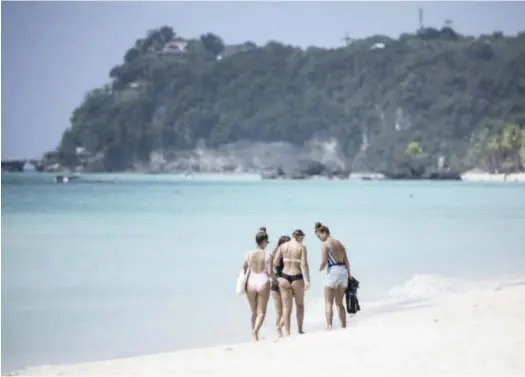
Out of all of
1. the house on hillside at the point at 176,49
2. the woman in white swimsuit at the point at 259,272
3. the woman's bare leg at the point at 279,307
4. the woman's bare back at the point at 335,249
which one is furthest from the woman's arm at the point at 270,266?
the house on hillside at the point at 176,49

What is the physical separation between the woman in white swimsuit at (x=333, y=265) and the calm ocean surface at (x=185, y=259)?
1.14m

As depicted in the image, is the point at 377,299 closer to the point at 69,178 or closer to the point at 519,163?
the point at 519,163

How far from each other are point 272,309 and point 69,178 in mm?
30615

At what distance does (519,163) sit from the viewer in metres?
22.6

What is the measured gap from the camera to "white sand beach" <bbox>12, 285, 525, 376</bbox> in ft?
14.3

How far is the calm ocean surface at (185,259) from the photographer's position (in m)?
6.68

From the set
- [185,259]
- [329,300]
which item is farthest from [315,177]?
[329,300]

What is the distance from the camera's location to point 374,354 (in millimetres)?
4559

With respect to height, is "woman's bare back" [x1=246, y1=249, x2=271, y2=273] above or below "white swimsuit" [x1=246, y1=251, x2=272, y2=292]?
above

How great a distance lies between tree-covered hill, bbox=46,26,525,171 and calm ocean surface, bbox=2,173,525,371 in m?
1.81

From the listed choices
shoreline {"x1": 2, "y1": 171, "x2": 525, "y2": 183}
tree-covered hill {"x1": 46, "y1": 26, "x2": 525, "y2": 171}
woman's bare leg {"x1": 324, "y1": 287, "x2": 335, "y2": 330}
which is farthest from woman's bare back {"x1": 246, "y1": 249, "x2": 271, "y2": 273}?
shoreline {"x1": 2, "y1": 171, "x2": 525, "y2": 183}

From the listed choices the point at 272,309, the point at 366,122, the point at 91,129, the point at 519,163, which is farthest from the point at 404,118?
the point at 272,309

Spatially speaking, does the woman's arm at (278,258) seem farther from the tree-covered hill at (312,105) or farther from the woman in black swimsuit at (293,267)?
the tree-covered hill at (312,105)

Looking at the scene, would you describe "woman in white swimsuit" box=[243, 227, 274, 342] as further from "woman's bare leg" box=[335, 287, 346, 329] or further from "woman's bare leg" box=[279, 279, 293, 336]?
"woman's bare leg" box=[335, 287, 346, 329]
